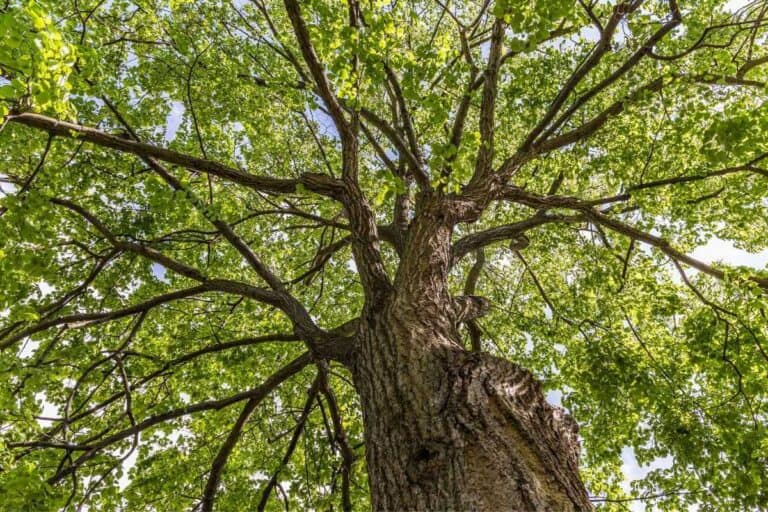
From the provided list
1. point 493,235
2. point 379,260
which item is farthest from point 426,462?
point 493,235

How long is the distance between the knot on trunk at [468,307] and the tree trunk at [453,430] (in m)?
0.94

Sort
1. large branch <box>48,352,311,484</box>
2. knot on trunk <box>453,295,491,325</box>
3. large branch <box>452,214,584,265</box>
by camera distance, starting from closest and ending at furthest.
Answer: large branch <box>48,352,311,484</box> → knot on trunk <box>453,295,491,325</box> → large branch <box>452,214,584,265</box>

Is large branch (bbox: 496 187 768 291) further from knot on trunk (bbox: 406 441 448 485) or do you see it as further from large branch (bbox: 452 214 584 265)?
knot on trunk (bbox: 406 441 448 485)

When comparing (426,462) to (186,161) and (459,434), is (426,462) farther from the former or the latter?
(186,161)

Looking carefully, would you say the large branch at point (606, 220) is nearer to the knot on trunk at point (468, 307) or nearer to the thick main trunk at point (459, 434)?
the knot on trunk at point (468, 307)

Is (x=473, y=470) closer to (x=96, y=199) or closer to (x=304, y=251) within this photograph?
(x=96, y=199)

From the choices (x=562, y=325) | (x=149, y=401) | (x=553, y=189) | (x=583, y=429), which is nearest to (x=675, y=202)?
(x=553, y=189)

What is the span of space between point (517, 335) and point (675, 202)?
12.4 ft

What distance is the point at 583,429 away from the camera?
22.2ft

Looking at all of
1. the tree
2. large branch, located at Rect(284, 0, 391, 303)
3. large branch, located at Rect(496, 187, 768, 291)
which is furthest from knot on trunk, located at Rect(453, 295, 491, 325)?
large branch, located at Rect(496, 187, 768, 291)

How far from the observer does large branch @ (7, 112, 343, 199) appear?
363 cm

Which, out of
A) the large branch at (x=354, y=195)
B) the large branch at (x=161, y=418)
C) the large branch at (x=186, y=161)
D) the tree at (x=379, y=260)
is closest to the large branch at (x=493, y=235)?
the tree at (x=379, y=260)

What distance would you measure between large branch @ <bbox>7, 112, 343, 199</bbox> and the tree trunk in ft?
5.60

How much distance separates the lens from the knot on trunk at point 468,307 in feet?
14.9
